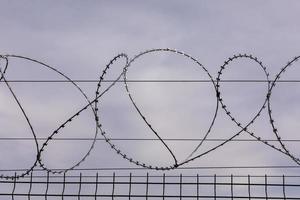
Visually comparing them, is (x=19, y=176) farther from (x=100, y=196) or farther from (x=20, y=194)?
(x=100, y=196)

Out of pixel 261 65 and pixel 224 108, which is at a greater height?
pixel 261 65

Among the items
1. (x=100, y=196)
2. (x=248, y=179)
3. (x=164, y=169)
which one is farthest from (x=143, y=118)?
(x=248, y=179)

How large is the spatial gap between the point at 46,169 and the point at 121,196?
206 cm

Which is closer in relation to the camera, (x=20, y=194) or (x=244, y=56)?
(x=244, y=56)

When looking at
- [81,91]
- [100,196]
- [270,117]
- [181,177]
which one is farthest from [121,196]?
[270,117]

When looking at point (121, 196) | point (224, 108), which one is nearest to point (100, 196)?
point (121, 196)

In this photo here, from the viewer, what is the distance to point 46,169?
1330 cm

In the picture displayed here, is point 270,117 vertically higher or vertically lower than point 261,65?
lower

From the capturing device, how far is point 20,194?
13.9m

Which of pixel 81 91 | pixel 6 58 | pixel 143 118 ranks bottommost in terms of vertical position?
pixel 143 118

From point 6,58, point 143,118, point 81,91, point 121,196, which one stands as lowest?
point 121,196

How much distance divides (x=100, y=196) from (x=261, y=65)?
5.23 m

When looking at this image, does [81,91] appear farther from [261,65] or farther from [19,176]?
[261,65]

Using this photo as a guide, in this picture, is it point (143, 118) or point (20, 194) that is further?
point (20, 194)
